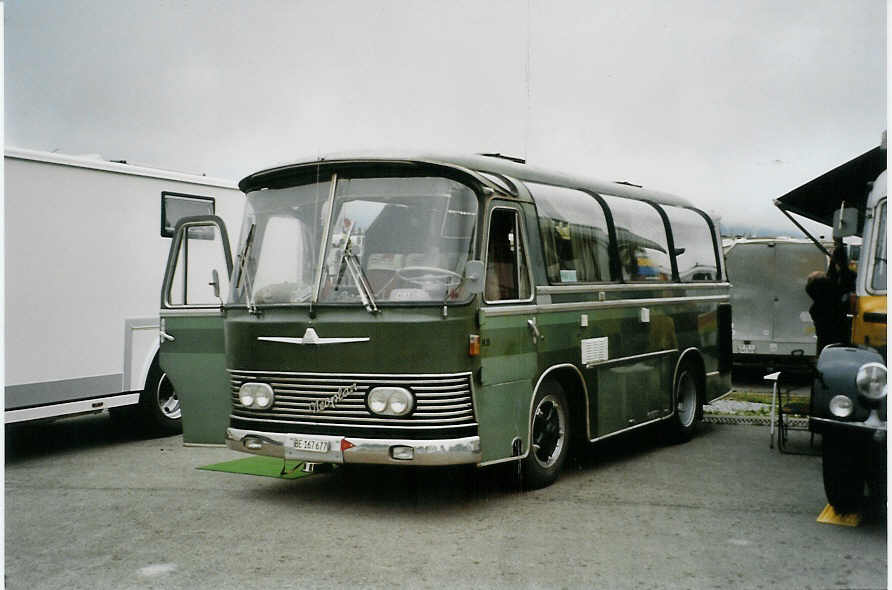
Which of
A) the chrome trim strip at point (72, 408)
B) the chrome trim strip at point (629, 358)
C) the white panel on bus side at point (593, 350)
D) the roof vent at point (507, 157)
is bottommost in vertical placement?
the chrome trim strip at point (72, 408)

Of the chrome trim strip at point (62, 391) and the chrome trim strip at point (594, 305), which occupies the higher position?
the chrome trim strip at point (594, 305)

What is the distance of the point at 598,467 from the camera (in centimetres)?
949

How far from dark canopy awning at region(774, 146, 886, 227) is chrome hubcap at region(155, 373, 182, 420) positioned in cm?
717

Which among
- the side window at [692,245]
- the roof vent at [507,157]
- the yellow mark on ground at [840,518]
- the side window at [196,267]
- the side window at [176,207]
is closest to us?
the yellow mark on ground at [840,518]

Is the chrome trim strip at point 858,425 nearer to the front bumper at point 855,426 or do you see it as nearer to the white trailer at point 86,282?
the front bumper at point 855,426

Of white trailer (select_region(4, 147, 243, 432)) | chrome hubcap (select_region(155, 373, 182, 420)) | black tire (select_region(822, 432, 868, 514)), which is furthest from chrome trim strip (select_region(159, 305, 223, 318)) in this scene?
black tire (select_region(822, 432, 868, 514))

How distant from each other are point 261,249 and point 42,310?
11.3ft

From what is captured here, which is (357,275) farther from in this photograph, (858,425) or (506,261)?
(858,425)

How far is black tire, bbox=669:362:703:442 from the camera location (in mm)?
10922

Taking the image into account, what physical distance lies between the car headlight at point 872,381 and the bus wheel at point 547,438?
2608 millimetres

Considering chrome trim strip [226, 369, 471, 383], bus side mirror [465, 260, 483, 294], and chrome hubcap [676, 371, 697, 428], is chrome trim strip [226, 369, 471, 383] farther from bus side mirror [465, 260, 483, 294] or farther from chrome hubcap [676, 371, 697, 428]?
chrome hubcap [676, 371, 697, 428]

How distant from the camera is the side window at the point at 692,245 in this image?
36.9ft

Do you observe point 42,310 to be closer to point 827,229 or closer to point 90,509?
point 90,509

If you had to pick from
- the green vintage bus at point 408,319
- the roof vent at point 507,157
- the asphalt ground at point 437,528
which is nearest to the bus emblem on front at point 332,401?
the green vintage bus at point 408,319
